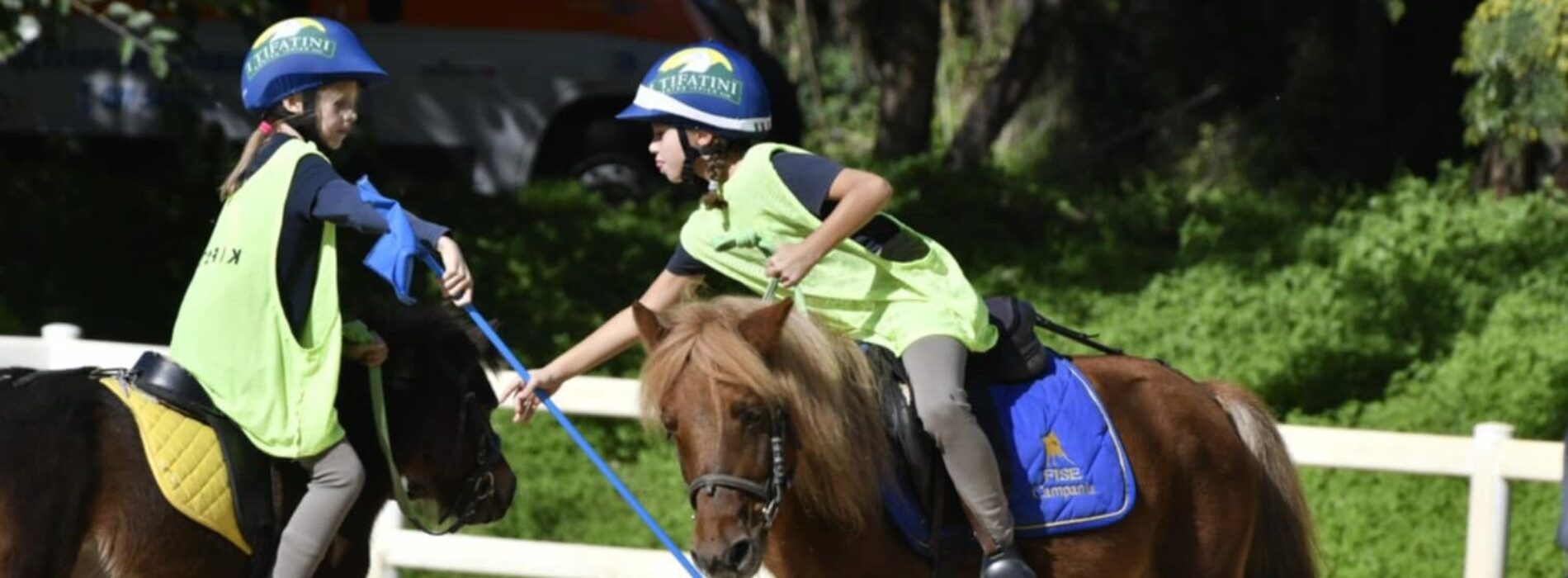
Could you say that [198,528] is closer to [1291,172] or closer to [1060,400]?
[1060,400]

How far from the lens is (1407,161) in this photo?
49.5 ft

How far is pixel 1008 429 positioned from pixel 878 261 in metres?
0.55

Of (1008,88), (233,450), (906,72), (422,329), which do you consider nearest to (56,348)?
(422,329)

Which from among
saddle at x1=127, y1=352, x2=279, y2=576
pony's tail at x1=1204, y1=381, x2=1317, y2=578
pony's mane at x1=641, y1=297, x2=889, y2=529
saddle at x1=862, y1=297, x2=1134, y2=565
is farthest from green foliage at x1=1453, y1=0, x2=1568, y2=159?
saddle at x1=127, y1=352, x2=279, y2=576

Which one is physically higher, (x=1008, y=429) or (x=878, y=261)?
(x=878, y=261)

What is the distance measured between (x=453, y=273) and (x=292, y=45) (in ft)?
2.31

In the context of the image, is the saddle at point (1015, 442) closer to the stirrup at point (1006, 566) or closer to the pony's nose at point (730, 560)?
the stirrup at point (1006, 566)

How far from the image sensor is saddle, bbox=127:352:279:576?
495cm

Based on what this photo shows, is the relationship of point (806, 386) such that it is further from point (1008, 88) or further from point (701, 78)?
point (1008, 88)

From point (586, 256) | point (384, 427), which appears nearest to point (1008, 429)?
point (384, 427)

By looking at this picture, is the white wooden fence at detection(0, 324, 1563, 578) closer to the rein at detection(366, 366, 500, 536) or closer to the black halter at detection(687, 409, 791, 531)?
the rein at detection(366, 366, 500, 536)

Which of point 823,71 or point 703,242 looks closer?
point 703,242

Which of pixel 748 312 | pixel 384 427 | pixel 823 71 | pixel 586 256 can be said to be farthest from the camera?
pixel 823 71

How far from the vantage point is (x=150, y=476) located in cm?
483
